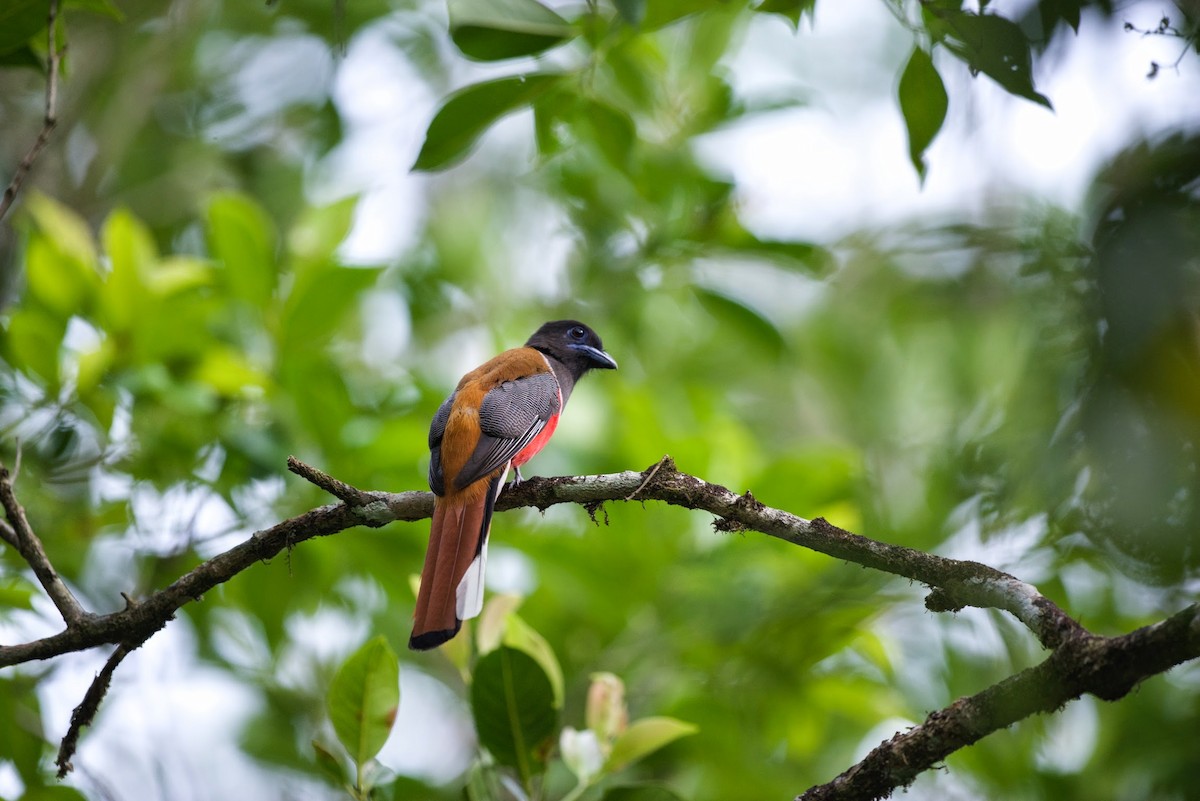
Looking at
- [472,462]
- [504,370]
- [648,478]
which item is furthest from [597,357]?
[648,478]

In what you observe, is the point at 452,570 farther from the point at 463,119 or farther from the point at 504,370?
the point at 463,119

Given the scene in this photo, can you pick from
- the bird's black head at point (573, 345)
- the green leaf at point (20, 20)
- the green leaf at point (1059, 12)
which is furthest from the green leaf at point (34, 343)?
the green leaf at point (1059, 12)

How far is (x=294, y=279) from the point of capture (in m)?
4.53

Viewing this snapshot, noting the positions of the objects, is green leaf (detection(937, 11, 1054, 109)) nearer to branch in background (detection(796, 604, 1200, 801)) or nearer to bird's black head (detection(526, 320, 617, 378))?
branch in background (detection(796, 604, 1200, 801))

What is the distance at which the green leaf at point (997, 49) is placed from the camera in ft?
6.45

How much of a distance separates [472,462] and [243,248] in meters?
1.71

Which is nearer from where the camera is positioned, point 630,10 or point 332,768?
point 630,10

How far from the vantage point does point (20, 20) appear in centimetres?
266

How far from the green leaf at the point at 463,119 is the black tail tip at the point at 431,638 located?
125 centimetres

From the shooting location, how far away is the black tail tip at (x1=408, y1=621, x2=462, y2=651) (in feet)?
9.66

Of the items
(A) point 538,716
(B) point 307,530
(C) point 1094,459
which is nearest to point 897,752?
(C) point 1094,459

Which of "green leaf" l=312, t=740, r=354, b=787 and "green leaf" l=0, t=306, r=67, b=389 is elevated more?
"green leaf" l=0, t=306, r=67, b=389

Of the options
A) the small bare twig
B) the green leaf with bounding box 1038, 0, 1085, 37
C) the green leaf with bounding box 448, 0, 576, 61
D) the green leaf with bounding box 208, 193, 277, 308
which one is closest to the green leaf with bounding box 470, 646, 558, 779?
the small bare twig

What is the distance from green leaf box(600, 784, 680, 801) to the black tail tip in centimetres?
67
